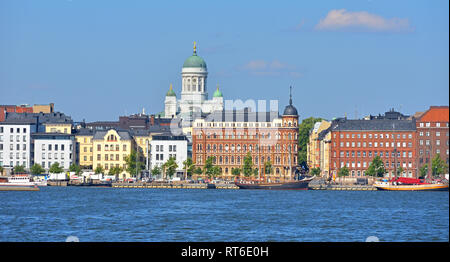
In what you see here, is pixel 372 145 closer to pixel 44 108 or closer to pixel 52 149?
pixel 52 149

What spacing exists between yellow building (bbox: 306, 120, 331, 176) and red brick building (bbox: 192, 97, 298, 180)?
414cm

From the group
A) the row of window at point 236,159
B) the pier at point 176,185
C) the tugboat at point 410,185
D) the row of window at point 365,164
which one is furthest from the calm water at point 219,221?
the row of window at point 236,159

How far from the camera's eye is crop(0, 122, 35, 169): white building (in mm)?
105125

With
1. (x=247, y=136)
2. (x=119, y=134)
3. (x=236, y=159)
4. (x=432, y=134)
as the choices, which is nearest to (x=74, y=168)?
(x=119, y=134)

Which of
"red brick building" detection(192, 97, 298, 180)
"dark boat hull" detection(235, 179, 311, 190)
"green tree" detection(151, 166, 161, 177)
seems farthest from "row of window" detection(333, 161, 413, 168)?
"green tree" detection(151, 166, 161, 177)

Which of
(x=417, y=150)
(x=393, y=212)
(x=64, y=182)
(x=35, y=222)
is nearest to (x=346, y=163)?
(x=417, y=150)

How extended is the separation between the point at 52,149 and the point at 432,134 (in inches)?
1802

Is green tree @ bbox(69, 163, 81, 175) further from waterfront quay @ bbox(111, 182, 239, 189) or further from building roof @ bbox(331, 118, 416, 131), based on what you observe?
building roof @ bbox(331, 118, 416, 131)

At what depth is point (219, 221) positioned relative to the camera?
4319cm

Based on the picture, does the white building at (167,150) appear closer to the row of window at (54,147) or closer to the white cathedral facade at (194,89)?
the row of window at (54,147)

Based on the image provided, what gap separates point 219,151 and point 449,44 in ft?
338

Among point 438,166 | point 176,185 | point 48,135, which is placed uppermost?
point 48,135

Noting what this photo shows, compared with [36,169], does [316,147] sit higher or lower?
higher

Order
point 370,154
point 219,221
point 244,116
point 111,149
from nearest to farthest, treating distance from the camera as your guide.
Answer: point 219,221
point 370,154
point 111,149
point 244,116
